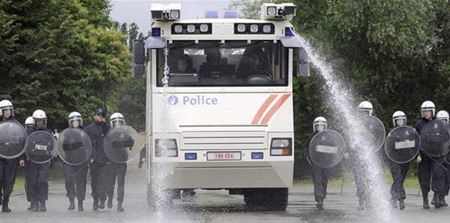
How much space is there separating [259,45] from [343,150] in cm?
288

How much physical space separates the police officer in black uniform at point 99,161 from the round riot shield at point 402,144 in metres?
5.52

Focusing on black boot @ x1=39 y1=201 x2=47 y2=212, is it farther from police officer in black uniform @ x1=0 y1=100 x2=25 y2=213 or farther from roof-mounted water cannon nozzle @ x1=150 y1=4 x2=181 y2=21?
roof-mounted water cannon nozzle @ x1=150 y1=4 x2=181 y2=21

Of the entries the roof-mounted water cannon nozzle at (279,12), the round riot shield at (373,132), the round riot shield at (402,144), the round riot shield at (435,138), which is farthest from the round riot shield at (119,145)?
the round riot shield at (435,138)

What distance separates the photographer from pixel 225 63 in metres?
16.5

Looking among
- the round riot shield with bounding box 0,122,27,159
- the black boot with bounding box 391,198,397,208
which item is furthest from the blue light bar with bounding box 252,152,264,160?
the round riot shield with bounding box 0,122,27,159

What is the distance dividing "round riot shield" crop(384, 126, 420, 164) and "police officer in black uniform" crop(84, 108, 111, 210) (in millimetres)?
5516

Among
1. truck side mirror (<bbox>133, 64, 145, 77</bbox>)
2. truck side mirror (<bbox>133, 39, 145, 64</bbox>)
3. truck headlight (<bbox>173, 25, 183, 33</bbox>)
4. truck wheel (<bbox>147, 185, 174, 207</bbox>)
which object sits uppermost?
truck headlight (<bbox>173, 25, 183, 33</bbox>)

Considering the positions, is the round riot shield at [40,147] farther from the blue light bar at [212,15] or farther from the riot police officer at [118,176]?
the blue light bar at [212,15]

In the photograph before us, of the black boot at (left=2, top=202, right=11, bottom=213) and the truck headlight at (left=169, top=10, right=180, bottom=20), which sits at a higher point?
the truck headlight at (left=169, top=10, right=180, bottom=20)

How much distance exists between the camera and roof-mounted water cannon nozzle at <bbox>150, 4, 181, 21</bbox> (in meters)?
15.9

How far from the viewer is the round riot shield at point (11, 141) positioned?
17.4m

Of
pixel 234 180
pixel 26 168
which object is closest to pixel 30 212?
pixel 26 168

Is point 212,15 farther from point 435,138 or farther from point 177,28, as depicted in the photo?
point 435,138

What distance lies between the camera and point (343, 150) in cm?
1786
